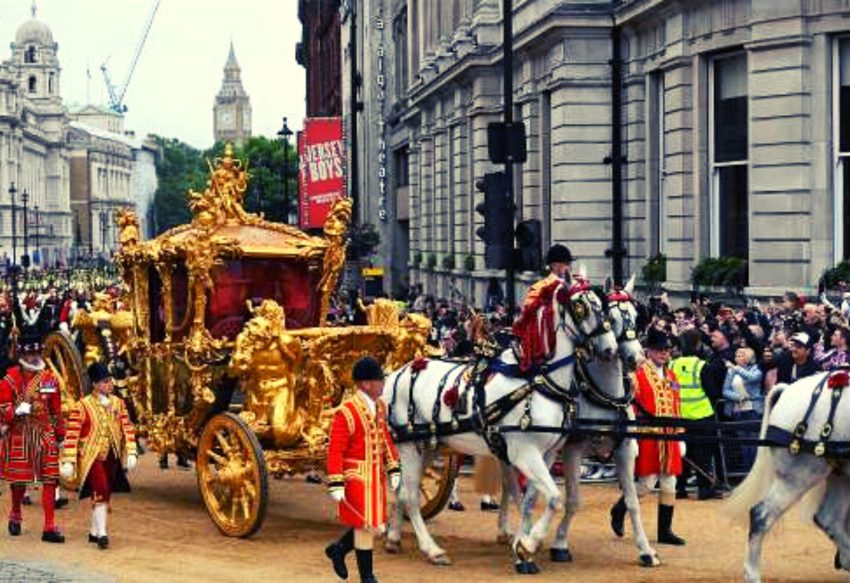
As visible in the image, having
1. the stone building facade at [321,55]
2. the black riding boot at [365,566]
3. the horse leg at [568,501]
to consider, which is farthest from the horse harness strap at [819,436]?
the stone building facade at [321,55]

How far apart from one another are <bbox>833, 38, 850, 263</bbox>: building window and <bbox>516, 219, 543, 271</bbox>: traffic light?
293 inches

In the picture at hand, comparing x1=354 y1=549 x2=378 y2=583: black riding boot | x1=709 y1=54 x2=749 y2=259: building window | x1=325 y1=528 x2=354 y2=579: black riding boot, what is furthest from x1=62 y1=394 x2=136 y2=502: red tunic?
x1=709 y1=54 x2=749 y2=259: building window

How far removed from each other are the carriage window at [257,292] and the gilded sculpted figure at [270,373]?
170 centimetres

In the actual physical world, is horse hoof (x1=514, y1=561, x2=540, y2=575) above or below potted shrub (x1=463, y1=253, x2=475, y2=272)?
below

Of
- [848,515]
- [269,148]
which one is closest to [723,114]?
[848,515]

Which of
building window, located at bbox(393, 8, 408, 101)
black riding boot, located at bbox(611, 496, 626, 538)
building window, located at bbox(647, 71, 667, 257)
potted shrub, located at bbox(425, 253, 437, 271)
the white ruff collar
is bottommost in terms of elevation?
black riding boot, located at bbox(611, 496, 626, 538)

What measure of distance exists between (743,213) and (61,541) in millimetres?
15355

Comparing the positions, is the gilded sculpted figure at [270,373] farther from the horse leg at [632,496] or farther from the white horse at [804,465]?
the white horse at [804,465]

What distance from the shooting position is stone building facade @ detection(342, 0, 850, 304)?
2650cm

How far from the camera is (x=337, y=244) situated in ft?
60.4

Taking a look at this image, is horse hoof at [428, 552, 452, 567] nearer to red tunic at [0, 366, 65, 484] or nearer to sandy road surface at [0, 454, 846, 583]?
sandy road surface at [0, 454, 846, 583]

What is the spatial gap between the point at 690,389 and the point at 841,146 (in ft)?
34.6

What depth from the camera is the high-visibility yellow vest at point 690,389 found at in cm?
1697

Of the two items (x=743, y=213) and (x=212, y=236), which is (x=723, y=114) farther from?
(x=212, y=236)
